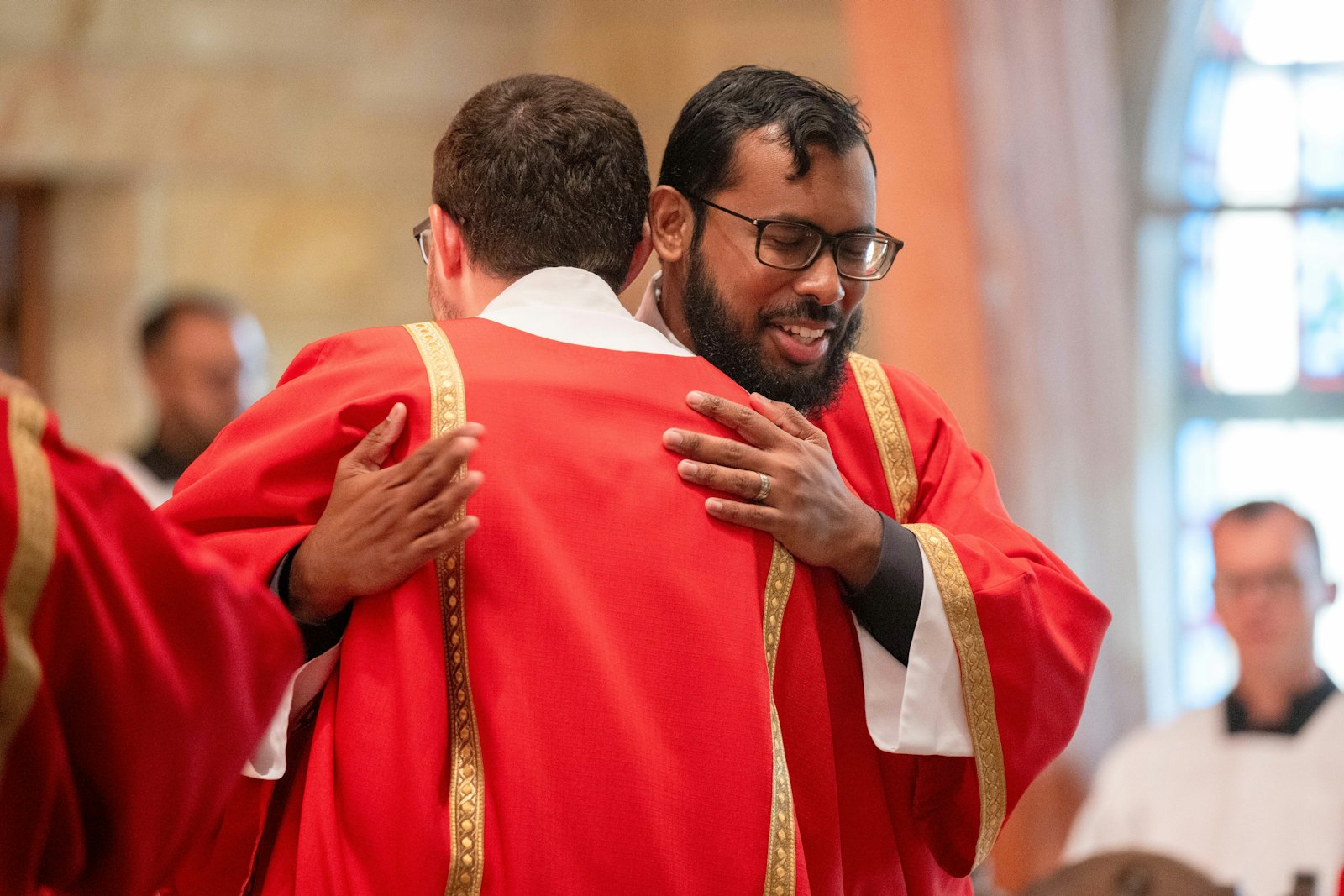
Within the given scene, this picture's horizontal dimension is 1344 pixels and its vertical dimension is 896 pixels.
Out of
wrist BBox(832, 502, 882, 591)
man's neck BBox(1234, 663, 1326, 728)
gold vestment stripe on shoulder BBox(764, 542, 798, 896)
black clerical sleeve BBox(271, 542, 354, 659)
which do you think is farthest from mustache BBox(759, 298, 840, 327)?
man's neck BBox(1234, 663, 1326, 728)

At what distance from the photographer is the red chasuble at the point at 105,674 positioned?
1.42m

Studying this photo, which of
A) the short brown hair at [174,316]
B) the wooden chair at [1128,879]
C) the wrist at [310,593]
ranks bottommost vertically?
the wooden chair at [1128,879]

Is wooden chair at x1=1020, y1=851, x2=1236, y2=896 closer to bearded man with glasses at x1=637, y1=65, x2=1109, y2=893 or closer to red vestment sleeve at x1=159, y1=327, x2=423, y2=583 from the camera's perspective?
bearded man with glasses at x1=637, y1=65, x2=1109, y2=893

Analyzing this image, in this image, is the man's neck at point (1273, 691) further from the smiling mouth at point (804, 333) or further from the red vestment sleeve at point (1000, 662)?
the smiling mouth at point (804, 333)

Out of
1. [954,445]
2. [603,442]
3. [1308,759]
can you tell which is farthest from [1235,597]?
[603,442]

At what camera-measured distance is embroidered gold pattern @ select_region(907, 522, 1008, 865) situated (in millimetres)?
2176

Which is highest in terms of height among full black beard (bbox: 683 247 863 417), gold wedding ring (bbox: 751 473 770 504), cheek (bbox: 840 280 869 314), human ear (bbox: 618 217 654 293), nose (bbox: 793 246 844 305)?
human ear (bbox: 618 217 654 293)

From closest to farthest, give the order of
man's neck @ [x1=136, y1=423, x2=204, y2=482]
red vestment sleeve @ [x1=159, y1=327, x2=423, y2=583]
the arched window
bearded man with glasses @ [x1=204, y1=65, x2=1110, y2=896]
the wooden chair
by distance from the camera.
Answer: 1. red vestment sleeve @ [x1=159, y1=327, x2=423, y2=583]
2. bearded man with glasses @ [x1=204, y1=65, x2=1110, y2=896]
3. the wooden chair
4. man's neck @ [x1=136, y1=423, x2=204, y2=482]
5. the arched window

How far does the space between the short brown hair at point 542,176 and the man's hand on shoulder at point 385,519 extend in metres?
0.29

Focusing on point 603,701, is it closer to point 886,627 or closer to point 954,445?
point 886,627

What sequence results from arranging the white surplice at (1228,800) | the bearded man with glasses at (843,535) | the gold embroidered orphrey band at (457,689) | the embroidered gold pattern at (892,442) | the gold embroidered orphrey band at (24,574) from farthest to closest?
the white surplice at (1228,800), the embroidered gold pattern at (892,442), the bearded man with glasses at (843,535), the gold embroidered orphrey band at (457,689), the gold embroidered orphrey band at (24,574)

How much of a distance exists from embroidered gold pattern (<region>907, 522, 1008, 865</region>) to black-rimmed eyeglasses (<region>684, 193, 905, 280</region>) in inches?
14.6

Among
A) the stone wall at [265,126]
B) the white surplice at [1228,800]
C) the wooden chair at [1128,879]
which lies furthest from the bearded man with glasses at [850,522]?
the stone wall at [265,126]

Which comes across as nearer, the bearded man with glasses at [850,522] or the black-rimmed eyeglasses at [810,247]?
the bearded man with glasses at [850,522]
